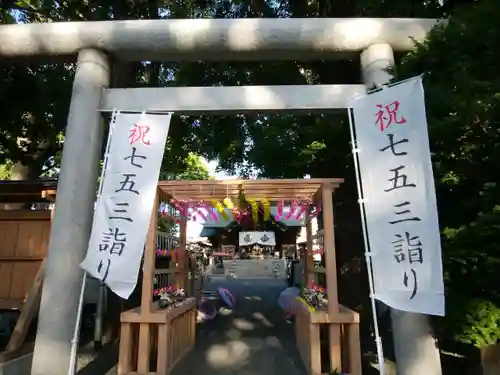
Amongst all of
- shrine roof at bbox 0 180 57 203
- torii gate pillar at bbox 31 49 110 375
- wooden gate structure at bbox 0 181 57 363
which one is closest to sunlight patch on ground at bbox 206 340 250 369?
torii gate pillar at bbox 31 49 110 375

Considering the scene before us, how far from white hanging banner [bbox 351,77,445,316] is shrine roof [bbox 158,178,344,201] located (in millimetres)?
1351

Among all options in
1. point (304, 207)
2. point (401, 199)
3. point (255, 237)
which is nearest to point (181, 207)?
point (304, 207)

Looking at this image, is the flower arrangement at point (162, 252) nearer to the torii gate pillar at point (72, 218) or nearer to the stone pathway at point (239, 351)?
the torii gate pillar at point (72, 218)

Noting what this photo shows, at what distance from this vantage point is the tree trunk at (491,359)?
4090mm

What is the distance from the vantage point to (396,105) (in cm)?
466

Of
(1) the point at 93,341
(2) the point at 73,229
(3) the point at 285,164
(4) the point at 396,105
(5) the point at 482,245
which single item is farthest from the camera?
(3) the point at 285,164

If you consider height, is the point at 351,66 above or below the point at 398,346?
above

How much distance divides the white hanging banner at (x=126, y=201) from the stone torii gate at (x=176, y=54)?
1.90 ft

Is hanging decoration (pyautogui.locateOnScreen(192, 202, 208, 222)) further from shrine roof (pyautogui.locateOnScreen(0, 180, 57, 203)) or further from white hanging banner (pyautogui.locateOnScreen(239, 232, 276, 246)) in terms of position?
white hanging banner (pyautogui.locateOnScreen(239, 232, 276, 246))

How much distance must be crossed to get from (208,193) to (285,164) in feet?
8.74

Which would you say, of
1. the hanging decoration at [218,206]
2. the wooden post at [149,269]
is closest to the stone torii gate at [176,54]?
the wooden post at [149,269]

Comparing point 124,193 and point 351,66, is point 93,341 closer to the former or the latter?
point 124,193

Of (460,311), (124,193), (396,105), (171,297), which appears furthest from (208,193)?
(460,311)

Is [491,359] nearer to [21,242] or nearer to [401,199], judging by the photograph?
[401,199]
